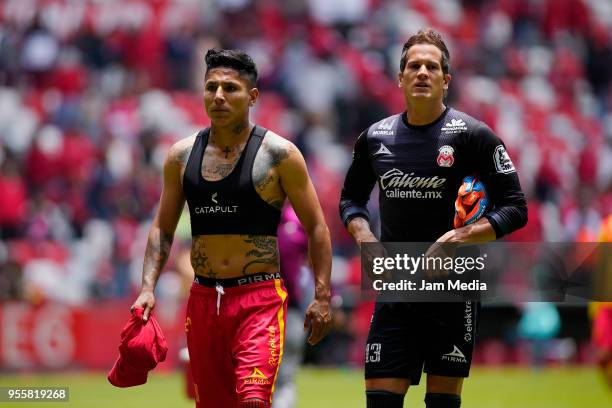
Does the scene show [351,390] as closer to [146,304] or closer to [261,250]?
[261,250]

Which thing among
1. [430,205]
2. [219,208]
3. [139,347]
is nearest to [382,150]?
[430,205]

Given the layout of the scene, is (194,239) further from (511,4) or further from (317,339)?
(511,4)

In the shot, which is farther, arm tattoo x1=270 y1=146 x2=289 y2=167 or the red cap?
arm tattoo x1=270 y1=146 x2=289 y2=167

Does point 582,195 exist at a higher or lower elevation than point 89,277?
higher

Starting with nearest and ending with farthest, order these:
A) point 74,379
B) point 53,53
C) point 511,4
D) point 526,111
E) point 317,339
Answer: point 317,339
point 74,379
point 53,53
point 526,111
point 511,4

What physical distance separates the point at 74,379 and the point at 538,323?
7038 mm

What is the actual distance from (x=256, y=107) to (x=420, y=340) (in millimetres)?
14939

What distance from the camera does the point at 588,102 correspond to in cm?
2709

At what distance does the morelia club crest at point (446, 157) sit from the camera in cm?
799

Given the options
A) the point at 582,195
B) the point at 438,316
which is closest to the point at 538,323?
the point at 582,195

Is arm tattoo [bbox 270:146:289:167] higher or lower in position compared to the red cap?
higher

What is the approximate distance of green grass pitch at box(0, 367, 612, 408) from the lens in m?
14.9

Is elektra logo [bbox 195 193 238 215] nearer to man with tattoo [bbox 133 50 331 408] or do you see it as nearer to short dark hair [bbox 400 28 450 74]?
man with tattoo [bbox 133 50 331 408]

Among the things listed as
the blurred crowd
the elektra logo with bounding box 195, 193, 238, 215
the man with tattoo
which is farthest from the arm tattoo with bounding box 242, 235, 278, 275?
the blurred crowd
